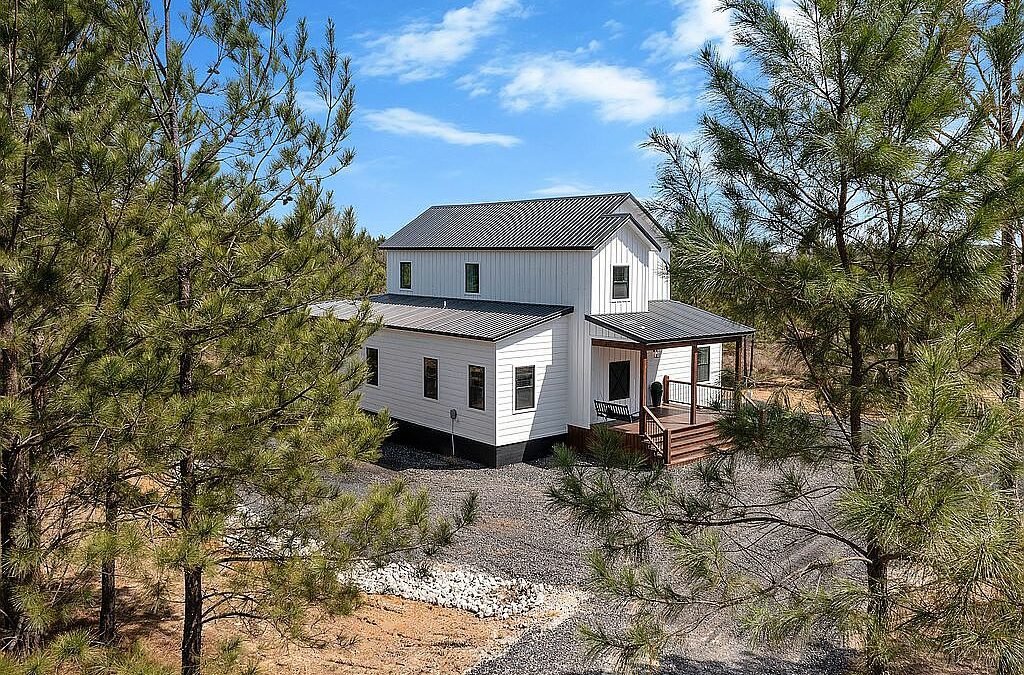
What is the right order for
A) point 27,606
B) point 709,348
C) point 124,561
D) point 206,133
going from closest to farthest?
point 27,606 → point 124,561 → point 206,133 → point 709,348

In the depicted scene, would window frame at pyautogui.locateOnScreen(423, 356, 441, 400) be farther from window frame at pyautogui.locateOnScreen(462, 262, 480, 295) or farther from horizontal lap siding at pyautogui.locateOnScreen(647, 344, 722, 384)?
horizontal lap siding at pyautogui.locateOnScreen(647, 344, 722, 384)

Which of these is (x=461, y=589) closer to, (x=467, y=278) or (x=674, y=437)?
(x=674, y=437)

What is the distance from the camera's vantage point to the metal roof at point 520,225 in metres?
18.5

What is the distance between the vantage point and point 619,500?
227 inches

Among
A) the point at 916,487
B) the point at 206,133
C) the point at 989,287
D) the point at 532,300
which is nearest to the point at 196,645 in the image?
the point at 206,133

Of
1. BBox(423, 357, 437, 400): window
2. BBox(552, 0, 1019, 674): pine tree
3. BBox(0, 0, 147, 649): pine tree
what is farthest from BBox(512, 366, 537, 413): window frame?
BBox(0, 0, 147, 649): pine tree

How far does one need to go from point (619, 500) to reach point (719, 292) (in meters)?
1.81

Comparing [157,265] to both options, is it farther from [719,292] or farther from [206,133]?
[719,292]

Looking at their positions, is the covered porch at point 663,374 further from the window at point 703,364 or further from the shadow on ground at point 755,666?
the shadow on ground at point 755,666

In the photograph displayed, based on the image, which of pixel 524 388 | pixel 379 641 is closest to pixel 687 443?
pixel 524 388

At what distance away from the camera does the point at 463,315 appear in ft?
62.5

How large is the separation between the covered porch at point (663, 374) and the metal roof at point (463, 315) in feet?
5.24

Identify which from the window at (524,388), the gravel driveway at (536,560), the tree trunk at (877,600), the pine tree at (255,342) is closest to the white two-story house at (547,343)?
the window at (524,388)

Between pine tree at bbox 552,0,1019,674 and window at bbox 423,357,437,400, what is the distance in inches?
496
